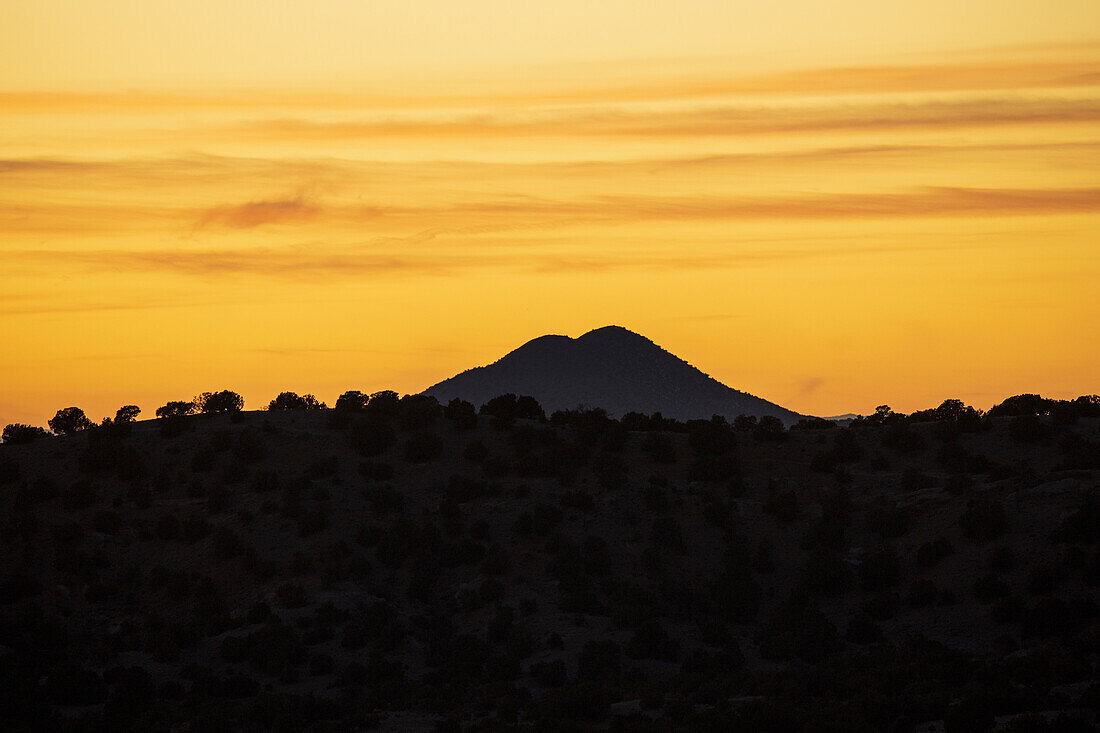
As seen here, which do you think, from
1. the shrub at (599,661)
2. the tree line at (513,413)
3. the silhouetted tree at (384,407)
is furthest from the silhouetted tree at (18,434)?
the shrub at (599,661)

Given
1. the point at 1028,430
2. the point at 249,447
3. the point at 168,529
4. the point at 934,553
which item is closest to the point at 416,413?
the point at 249,447

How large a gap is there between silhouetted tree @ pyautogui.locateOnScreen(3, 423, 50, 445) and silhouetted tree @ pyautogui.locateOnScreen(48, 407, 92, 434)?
219 cm

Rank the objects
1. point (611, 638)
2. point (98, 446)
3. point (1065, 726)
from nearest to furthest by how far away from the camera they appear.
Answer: point (1065, 726)
point (611, 638)
point (98, 446)

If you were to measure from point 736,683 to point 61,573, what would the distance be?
29.7 metres

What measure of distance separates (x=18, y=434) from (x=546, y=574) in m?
33.8

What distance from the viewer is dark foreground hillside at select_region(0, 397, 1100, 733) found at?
40.2m

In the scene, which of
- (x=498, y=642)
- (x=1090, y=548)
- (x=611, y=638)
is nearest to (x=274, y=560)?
(x=498, y=642)

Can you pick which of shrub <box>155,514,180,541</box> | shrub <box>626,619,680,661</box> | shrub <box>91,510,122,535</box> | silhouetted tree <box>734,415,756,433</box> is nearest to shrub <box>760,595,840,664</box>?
shrub <box>626,619,680,661</box>

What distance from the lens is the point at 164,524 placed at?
2292 inches

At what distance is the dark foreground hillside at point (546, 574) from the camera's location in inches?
1583

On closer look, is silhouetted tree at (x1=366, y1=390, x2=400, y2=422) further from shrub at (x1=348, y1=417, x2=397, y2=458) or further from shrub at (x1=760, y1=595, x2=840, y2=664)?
shrub at (x1=760, y1=595, x2=840, y2=664)

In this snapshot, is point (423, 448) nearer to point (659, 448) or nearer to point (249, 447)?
point (249, 447)

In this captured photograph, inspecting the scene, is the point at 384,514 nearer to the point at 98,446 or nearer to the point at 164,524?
the point at 164,524

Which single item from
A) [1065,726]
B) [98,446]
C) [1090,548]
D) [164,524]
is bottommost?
[1065,726]
